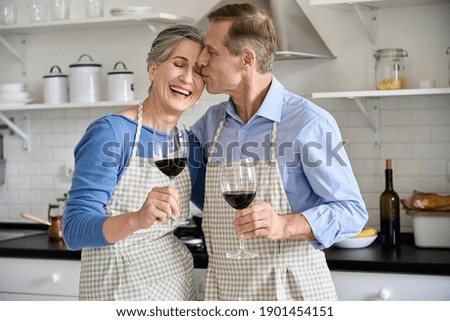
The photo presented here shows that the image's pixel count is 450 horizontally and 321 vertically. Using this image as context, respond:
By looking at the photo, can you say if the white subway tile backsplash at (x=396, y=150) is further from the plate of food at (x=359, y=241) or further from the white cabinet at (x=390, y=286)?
the white cabinet at (x=390, y=286)

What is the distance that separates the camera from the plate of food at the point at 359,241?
9.09 feet

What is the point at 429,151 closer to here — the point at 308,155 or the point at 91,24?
the point at 308,155

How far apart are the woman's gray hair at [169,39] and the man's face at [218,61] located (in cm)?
4

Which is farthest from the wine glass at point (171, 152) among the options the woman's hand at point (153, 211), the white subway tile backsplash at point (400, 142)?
the white subway tile backsplash at point (400, 142)

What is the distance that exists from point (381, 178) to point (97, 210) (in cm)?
159

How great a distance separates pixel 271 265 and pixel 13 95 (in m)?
1.98

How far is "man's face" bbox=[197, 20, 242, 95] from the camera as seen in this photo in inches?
77.0

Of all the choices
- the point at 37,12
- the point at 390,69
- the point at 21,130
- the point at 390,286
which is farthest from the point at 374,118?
the point at 21,130

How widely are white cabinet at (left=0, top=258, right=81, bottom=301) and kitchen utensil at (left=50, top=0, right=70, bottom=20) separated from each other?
3.64 feet

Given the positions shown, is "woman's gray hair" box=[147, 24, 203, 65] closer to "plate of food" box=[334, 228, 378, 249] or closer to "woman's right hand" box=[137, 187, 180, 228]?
"woman's right hand" box=[137, 187, 180, 228]

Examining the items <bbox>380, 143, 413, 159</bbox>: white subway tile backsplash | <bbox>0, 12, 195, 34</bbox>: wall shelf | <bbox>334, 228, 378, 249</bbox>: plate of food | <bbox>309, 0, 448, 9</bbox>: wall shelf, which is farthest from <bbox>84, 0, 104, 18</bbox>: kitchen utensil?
<bbox>334, 228, 378, 249</bbox>: plate of food
